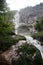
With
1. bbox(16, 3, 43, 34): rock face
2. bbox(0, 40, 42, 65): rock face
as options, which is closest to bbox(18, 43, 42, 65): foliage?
bbox(0, 40, 42, 65): rock face

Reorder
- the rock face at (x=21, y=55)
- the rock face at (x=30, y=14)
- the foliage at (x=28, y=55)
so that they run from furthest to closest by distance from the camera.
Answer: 1. the rock face at (x=30, y=14)
2. the foliage at (x=28, y=55)
3. the rock face at (x=21, y=55)

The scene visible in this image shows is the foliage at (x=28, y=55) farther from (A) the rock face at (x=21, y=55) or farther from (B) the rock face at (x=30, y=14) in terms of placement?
(B) the rock face at (x=30, y=14)

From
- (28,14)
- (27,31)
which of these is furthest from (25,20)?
(27,31)

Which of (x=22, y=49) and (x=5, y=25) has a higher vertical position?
(x=5, y=25)

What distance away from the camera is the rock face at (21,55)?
15.5 m

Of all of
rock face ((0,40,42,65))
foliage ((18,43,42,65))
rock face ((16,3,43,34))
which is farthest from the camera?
rock face ((16,3,43,34))

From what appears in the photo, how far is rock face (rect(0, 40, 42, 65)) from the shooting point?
15.5m

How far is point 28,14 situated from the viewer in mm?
52812

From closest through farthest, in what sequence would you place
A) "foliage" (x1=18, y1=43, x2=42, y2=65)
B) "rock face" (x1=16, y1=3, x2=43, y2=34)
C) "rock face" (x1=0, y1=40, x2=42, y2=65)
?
1. "rock face" (x1=0, y1=40, x2=42, y2=65)
2. "foliage" (x1=18, y1=43, x2=42, y2=65)
3. "rock face" (x1=16, y1=3, x2=43, y2=34)

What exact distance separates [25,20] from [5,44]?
32935 mm

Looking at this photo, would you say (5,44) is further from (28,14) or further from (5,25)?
(28,14)

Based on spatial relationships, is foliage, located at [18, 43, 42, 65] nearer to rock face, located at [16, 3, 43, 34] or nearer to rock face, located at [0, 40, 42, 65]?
rock face, located at [0, 40, 42, 65]

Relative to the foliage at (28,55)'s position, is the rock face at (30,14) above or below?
above

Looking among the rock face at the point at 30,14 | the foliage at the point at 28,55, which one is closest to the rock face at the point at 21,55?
the foliage at the point at 28,55
